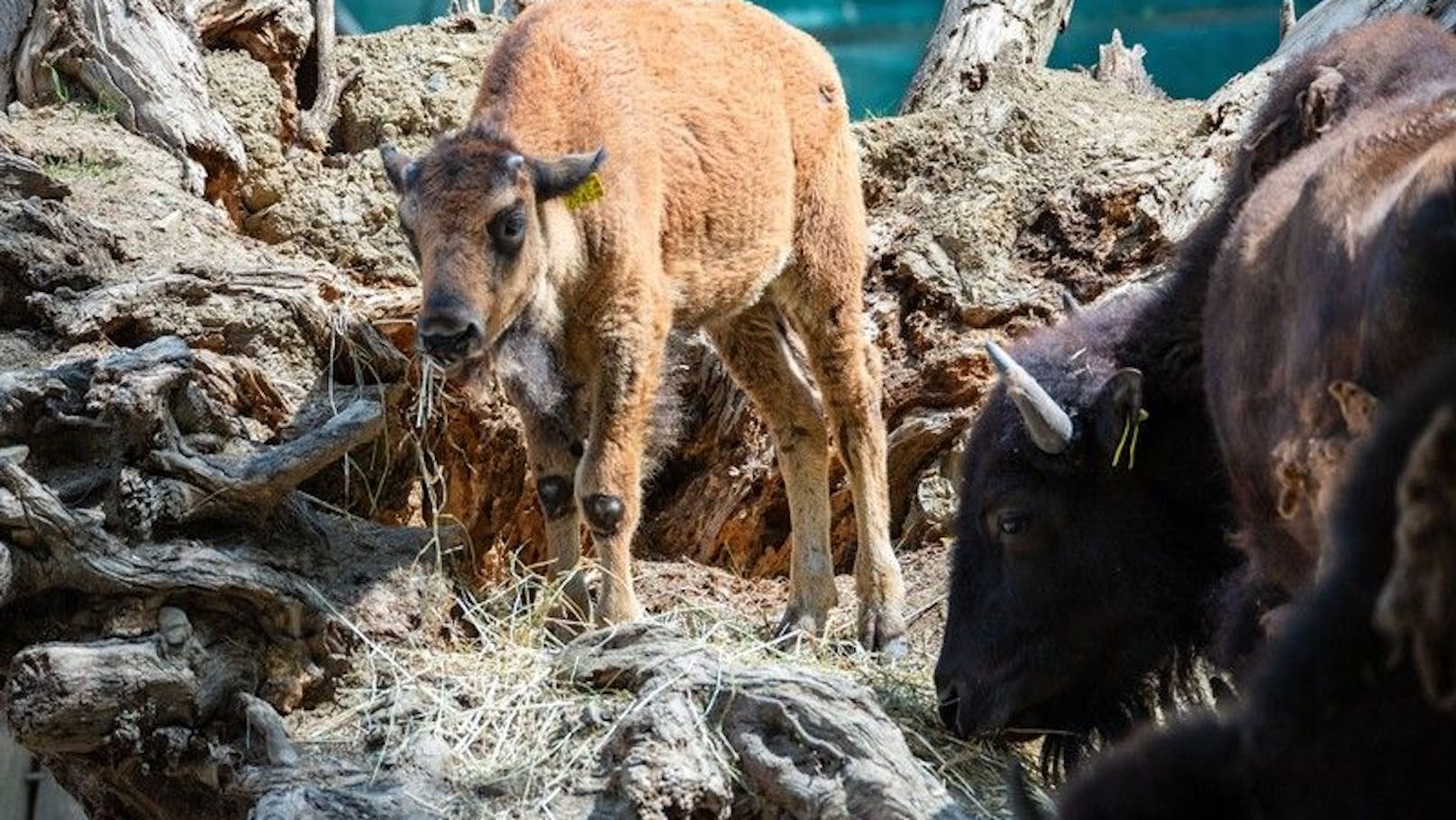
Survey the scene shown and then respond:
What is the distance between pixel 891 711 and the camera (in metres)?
6.12

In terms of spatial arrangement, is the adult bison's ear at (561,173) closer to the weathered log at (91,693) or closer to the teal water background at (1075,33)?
the weathered log at (91,693)

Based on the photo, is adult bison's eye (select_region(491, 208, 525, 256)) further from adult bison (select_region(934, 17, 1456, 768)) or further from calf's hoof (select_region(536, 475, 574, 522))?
adult bison (select_region(934, 17, 1456, 768))

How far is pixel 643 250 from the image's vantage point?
7090mm

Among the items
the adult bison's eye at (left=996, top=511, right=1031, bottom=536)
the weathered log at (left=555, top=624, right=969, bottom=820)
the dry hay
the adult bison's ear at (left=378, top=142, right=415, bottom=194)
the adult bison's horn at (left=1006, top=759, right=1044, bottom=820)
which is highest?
the adult bison's horn at (left=1006, top=759, right=1044, bottom=820)

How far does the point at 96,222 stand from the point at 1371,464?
20.1 ft

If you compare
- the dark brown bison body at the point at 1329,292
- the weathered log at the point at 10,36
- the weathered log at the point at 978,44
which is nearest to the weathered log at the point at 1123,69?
the weathered log at the point at 978,44

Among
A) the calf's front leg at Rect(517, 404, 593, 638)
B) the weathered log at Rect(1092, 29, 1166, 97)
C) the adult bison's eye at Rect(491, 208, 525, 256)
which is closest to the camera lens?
the adult bison's eye at Rect(491, 208, 525, 256)

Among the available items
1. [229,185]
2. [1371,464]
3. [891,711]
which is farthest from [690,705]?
[229,185]

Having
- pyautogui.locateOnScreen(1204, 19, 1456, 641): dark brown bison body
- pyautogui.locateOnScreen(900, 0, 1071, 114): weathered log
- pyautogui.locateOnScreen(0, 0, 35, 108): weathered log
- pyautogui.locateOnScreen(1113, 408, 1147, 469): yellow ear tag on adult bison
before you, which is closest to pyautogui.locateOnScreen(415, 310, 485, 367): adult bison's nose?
pyautogui.locateOnScreen(1113, 408, 1147, 469): yellow ear tag on adult bison

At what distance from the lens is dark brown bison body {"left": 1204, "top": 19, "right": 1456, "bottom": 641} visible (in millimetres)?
3361

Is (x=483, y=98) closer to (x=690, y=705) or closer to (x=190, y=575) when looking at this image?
(x=190, y=575)

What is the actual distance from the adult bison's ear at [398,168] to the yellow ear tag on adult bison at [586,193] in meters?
0.56

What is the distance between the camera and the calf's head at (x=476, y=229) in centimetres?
629

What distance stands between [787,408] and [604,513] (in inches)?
61.2
